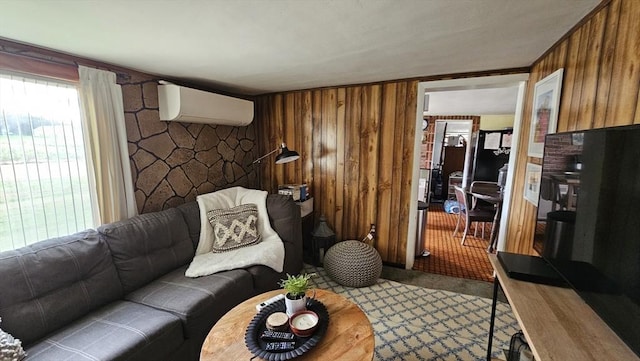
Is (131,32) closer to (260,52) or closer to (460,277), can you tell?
(260,52)

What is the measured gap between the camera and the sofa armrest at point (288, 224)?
8.59 ft

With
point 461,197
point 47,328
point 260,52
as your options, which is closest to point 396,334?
point 47,328

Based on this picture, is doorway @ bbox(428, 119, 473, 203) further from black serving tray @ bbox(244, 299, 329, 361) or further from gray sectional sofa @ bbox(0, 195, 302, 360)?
black serving tray @ bbox(244, 299, 329, 361)

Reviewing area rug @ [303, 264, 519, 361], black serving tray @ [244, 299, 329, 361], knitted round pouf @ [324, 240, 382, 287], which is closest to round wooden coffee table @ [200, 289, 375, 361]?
black serving tray @ [244, 299, 329, 361]

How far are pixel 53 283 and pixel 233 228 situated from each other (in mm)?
1209

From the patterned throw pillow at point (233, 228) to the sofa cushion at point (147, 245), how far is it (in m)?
0.24

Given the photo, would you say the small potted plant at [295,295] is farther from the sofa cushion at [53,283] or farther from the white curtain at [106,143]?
the white curtain at [106,143]

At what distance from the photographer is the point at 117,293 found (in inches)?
69.7

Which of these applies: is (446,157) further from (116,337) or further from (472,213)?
(116,337)

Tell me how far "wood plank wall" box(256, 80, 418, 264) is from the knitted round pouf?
0.47 meters

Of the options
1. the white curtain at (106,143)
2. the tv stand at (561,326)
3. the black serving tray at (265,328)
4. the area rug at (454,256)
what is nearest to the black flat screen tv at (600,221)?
the tv stand at (561,326)

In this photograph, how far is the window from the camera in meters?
1.59

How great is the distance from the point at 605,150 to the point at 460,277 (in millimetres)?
2249

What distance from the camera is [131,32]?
146 centimetres
